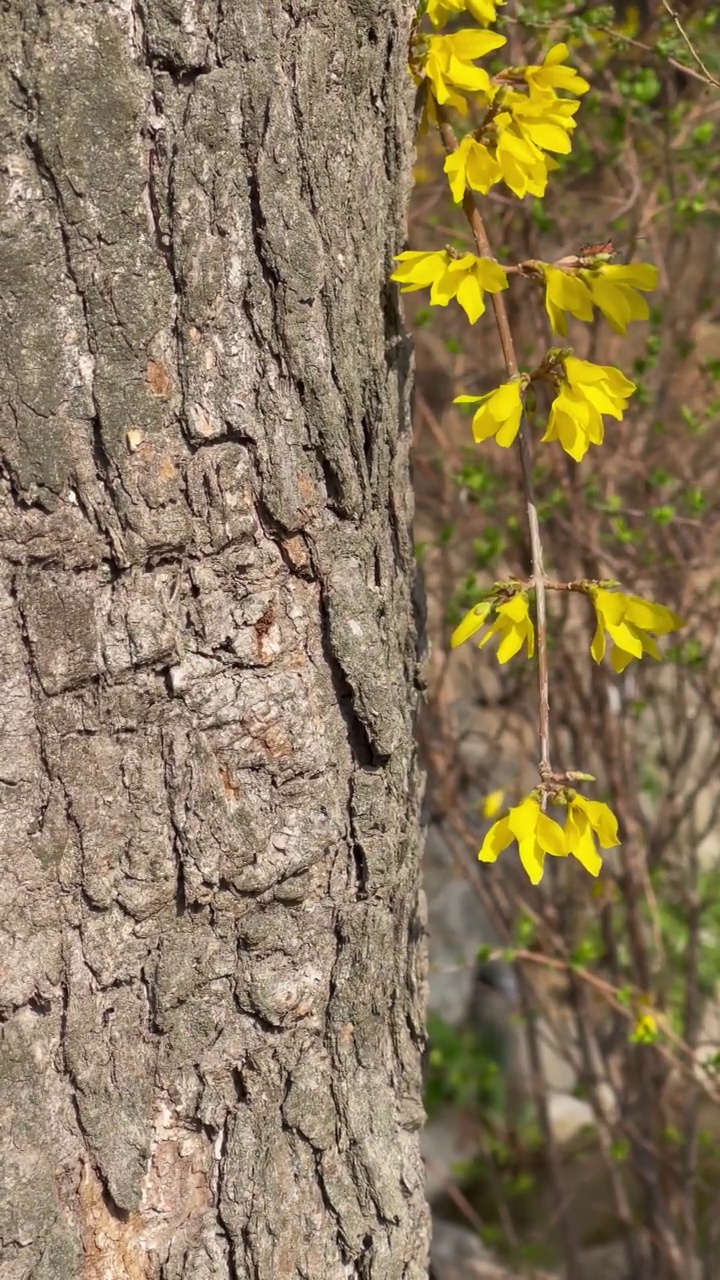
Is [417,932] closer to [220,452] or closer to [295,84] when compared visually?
[220,452]

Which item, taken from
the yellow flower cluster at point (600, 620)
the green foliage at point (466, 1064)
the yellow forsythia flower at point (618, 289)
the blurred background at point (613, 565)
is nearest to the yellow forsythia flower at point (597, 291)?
the yellow forsythia flower at point (618, 289)

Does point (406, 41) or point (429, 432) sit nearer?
point (406, 41)

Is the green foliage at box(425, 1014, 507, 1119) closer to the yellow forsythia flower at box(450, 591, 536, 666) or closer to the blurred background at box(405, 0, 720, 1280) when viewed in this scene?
the blurred background at box(405, 0, 720, 1280)

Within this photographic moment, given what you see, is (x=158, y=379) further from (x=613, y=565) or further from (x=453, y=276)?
(x=613, y=565)

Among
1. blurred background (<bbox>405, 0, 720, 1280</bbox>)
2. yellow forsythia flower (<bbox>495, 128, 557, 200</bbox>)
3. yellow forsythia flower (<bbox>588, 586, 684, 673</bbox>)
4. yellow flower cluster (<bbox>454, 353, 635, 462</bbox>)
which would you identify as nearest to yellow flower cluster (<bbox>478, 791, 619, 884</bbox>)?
yellow forsythia flower (<bbox>588, 586, 684, 673</bbox>)

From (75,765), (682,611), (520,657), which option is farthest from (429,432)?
(75,765)

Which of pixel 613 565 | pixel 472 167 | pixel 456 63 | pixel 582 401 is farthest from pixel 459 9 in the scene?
pixel 613 565
